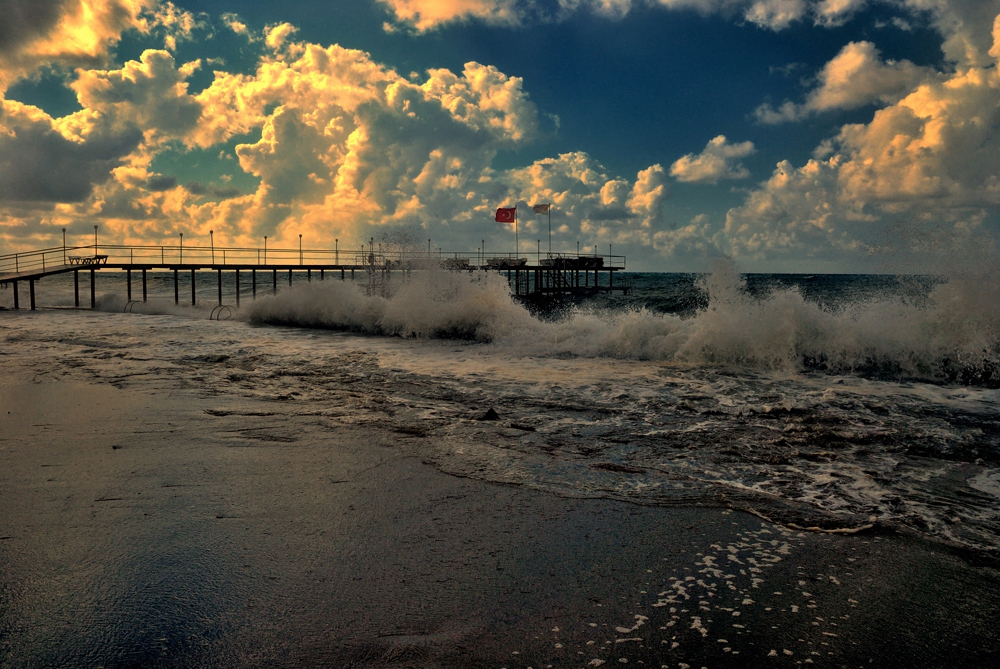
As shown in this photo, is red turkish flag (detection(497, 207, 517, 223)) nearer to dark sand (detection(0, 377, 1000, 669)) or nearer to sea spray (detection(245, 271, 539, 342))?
sea spray (detection(245, 271, 539, 342))

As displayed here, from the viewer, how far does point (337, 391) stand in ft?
28.3

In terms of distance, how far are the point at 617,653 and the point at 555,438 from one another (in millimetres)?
3567

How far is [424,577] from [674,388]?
6.61 m

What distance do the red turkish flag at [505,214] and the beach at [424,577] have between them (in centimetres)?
4123

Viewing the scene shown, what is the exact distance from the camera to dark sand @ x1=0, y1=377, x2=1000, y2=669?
2502 mm

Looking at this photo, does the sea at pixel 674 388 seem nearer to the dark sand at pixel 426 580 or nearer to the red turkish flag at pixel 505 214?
the dark sand at pixel 426 580

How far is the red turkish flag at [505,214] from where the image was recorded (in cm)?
4524

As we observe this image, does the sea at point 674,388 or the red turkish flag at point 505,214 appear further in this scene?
the red turkish flag at point 505,214

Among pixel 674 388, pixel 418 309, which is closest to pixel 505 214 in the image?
pixel 418 309

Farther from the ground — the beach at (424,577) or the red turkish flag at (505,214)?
the red turkish flag at (505,214)

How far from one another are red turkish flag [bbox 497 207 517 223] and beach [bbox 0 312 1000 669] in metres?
41.2

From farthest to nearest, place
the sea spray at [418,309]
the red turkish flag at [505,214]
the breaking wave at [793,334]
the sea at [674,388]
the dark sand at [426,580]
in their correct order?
the red turkish flag at [505,214]
the sea spray at [418,309]
the breaking wave at [793,334]
the sea at [674,388]
the dark sand at [426,580]

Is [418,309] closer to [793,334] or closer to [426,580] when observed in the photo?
[793,334]

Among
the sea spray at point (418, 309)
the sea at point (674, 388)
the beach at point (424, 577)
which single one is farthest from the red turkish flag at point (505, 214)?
the beach at point (424, 577)
